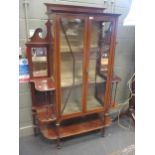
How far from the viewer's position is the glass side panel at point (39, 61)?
1.88m

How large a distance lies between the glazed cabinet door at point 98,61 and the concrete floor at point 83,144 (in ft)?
1.46

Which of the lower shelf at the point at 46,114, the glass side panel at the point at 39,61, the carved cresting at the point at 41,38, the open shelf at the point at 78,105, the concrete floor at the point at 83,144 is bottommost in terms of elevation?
the concrete floor at the point at 83,144

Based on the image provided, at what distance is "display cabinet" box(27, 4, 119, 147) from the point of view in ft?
5.60

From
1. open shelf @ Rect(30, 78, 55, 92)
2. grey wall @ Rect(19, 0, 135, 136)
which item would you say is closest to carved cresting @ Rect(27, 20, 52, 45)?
grey wall @ Rect(19, 0, 135, 136)

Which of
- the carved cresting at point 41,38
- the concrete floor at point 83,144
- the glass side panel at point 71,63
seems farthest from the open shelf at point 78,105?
the carved cresting at point 41,38

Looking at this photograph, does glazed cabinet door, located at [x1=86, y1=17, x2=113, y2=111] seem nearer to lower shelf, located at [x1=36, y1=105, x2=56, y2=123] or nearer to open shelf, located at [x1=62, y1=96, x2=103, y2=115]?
open shelf, located at [x1=62, y1=96, x2=103, y2=115]

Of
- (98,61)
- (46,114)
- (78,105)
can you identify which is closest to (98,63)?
(98,61)

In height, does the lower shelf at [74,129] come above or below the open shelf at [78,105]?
below

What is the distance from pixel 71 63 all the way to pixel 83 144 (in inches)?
40.4

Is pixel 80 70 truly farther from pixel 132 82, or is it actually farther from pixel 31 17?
pixel 132 82

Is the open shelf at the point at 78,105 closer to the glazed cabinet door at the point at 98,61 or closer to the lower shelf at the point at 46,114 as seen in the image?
the glazed cabinet door at the point at 98,61
